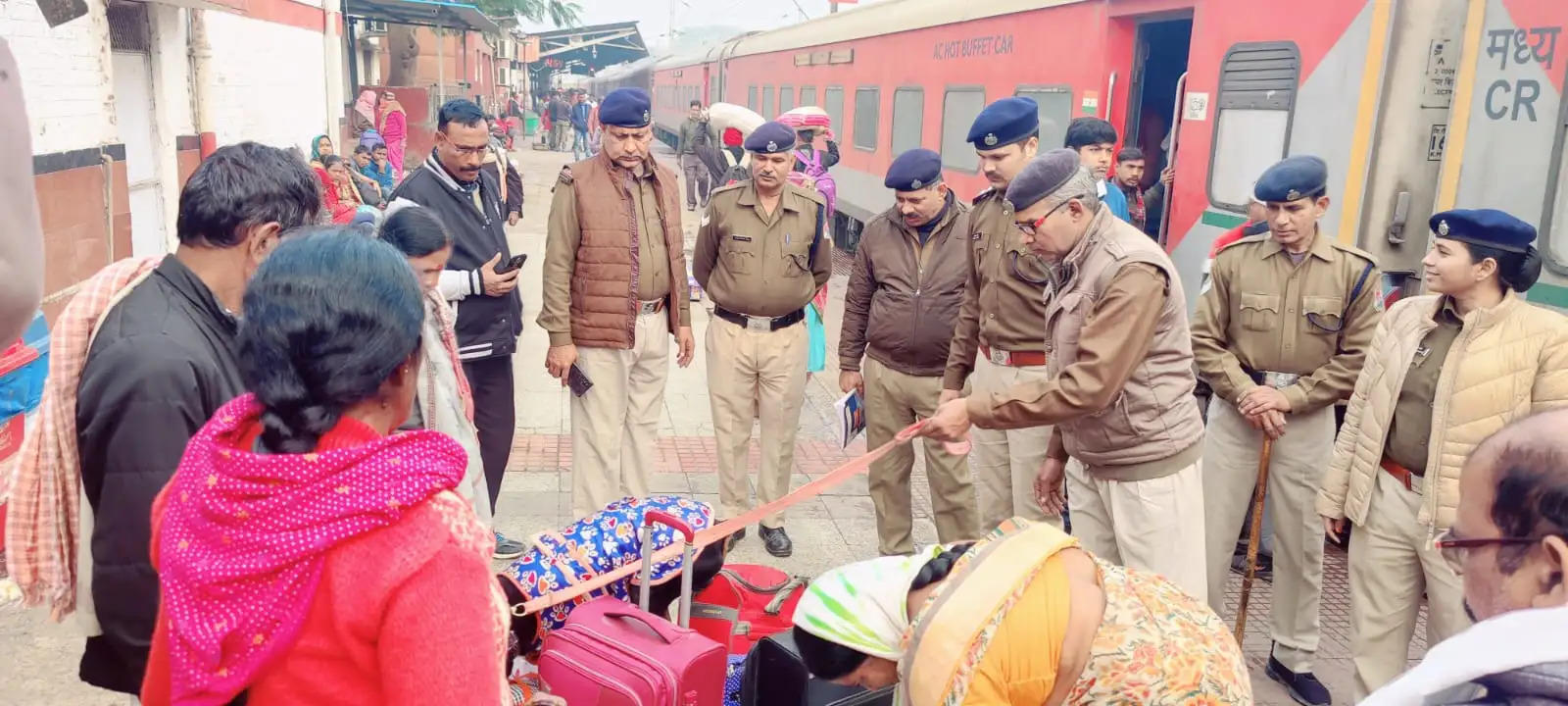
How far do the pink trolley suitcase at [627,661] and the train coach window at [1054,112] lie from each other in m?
5.49

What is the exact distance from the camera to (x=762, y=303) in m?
4.64

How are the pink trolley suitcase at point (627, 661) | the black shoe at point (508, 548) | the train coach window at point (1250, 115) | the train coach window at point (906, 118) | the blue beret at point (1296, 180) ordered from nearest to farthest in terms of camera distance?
1. the pink trolley suitcase at point (627, 661)
2. the blue beret at point (1296, 180)
3. the black shoe at point (508, 548)
4. the train coach window at point (1250, 115)
5. the train coach window at point (906, 118)

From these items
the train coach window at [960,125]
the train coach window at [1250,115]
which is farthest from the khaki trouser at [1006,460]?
the train coach window at [960,125]

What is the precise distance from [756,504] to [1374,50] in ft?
11.0

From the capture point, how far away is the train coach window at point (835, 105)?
14.2 metres

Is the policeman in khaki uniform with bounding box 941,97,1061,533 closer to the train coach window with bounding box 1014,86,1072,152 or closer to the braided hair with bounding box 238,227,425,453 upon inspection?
the braided hair with bounding box 238,227,425,453

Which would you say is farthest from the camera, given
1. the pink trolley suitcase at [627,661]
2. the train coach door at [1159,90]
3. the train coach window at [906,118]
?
the train coach window at [906,118]

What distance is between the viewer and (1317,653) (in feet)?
13.3

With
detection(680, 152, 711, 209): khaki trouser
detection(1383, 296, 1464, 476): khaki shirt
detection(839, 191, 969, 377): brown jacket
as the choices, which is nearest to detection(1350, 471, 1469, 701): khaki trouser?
detection(1383, 296, 1464, 476): khaki shirt

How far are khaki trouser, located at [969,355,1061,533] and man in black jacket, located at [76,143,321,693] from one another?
2.54m

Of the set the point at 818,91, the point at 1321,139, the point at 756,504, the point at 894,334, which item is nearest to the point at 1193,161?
the point at 1321,139

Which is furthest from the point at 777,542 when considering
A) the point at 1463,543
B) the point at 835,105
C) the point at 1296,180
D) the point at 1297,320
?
the point at 835,105

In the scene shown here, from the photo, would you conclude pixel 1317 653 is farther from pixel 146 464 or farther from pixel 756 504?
pixel 146 464

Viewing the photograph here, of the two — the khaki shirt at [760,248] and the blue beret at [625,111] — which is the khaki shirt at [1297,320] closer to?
the khaki shirt at [760,248]
